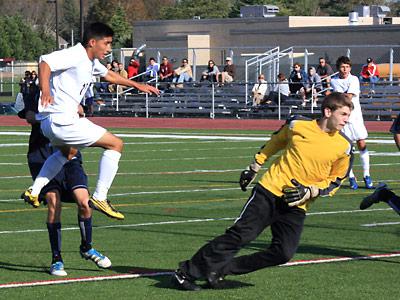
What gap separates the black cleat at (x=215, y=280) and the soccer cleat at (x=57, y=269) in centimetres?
137

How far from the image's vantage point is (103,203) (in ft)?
32.4

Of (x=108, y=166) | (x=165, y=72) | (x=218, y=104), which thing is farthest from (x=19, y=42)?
(x=108, y=166)

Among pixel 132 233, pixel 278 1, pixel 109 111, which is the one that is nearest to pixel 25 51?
pixel 278 1

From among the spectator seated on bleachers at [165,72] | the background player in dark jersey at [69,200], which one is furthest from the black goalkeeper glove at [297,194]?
the spectator seated on bleachers at [165,72]

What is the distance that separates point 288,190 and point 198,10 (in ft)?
292

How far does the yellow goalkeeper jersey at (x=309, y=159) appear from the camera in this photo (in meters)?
8.70

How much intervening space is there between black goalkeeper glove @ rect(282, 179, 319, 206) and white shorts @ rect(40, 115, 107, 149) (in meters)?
2.12

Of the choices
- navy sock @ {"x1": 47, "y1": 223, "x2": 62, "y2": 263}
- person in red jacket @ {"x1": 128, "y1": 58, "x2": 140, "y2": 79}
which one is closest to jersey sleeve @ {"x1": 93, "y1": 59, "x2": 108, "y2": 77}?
navy sock @ {"x1": 47, "y1": 223, "x2": 62, "y2": 263}

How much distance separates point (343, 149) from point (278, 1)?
89483 millimetres

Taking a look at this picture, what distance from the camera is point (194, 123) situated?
36500mm

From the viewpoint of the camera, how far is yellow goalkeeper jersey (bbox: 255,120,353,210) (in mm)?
8695

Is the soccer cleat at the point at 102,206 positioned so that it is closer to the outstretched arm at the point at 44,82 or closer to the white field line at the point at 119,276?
the white field line at the point at 119,276

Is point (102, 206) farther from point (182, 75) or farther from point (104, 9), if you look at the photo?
point (104, 9)

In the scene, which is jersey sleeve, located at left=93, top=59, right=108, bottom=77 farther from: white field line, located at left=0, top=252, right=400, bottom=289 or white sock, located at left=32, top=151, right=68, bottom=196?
white field line, located at left=0, top=252, right=400, bottom=289
